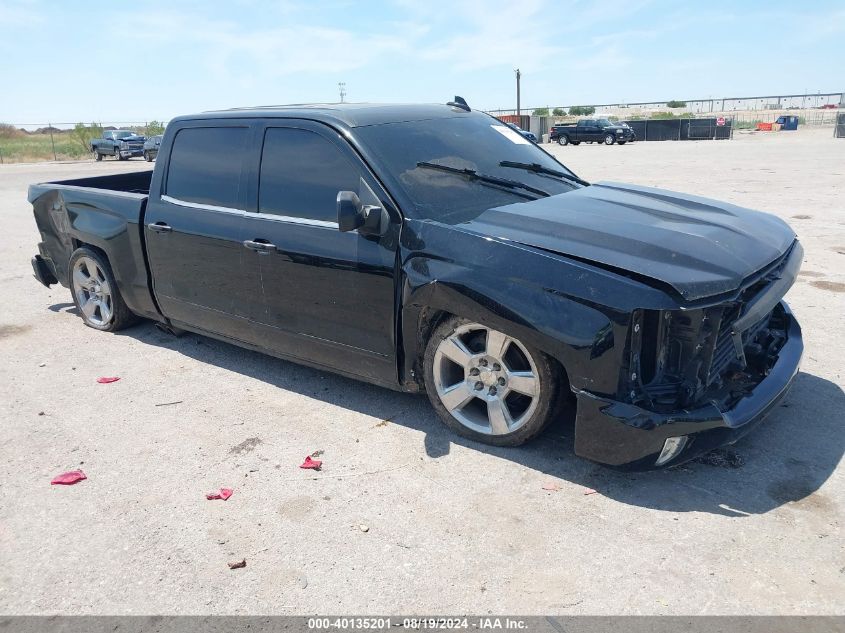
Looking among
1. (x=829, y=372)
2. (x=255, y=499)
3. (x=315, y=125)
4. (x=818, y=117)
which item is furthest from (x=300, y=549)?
(x=818, y=117)

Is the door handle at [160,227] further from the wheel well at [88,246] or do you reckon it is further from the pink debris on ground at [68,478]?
the pink debris on ground at [68,478]

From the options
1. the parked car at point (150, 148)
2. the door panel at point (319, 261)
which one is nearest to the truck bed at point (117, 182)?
the door panel at point (319, 261)

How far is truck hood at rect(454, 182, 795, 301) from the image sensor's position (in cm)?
307

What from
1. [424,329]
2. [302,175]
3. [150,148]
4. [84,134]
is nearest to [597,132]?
[150,148]

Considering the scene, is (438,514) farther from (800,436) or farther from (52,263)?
(52,263)

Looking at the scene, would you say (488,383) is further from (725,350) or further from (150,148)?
(150,148)

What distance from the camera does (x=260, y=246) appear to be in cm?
426

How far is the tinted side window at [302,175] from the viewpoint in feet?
13.0

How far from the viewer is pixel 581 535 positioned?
2941 mm

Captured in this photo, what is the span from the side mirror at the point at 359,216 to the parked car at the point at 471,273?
12 millimetres

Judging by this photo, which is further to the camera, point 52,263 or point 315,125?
point 52,263

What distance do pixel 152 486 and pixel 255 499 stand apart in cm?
61

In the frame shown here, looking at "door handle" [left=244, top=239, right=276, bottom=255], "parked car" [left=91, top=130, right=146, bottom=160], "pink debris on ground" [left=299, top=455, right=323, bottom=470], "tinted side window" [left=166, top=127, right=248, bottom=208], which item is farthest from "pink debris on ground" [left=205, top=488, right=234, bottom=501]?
"parked car" [left=91, top=130, right=146, bottom=160]

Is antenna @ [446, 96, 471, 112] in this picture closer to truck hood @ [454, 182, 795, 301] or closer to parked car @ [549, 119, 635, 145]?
truck hood @ [454, 182, 795, 301]
